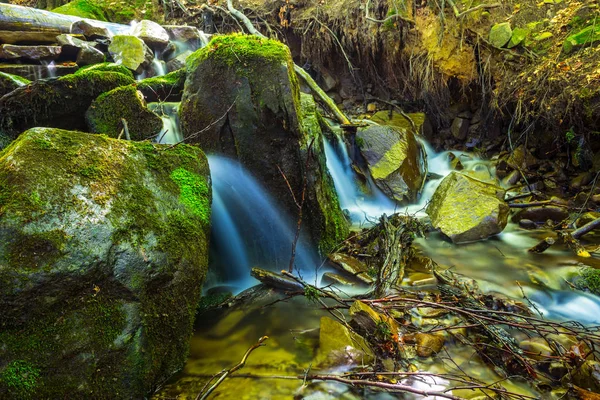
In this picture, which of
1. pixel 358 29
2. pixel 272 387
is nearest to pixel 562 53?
pixel 358 29

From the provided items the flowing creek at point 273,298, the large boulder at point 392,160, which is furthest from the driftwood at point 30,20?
the large boulder at point 392,160

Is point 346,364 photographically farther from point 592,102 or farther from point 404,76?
point 404,76

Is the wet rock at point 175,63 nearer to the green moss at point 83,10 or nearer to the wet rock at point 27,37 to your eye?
the wet rock at point 27,37

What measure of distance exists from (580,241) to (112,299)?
5.34 m

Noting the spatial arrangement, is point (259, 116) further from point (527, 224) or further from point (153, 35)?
point (153, 35)

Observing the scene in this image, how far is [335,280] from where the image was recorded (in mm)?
3656

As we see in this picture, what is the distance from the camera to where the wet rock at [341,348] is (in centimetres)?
231

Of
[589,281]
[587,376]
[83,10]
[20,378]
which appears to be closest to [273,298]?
[20,378]

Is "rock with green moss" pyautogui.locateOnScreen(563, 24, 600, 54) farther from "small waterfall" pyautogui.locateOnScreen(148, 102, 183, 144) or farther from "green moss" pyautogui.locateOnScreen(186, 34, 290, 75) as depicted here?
"small waterfall" pyautogui.locateOnScreen(148, 102, 183, 144)

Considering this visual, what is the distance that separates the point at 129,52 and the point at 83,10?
4411mm

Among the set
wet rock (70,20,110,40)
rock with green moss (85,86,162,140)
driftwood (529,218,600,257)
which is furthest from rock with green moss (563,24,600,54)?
wet rock (70,20,110,40)

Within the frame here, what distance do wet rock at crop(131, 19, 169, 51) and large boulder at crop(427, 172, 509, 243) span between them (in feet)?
23.8

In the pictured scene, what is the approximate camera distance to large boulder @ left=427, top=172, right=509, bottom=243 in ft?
15.0

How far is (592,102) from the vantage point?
5090 millimetres
